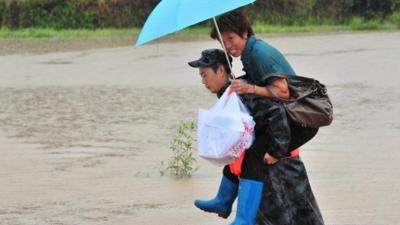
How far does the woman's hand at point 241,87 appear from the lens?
16.8ft

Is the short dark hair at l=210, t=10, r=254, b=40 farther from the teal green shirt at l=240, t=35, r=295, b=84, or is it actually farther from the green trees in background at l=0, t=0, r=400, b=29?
the green trees in background at l=0, t=0, r=400, b=29

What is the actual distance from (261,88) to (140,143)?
239 inches

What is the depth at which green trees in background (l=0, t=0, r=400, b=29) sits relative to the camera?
3606 centimetres

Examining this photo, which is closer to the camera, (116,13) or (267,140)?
(267,140)

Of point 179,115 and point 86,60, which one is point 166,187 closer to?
point 179,115

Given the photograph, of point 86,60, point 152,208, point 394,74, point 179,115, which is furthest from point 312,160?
point 86,60

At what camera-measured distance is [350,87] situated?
16.2 metres

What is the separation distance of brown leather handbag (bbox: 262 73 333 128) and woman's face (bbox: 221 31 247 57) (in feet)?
0.81

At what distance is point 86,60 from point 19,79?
3971mm

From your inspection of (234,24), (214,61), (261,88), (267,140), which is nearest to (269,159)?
(267,140)

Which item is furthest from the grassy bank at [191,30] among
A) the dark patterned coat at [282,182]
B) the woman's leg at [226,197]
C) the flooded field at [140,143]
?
the dark patterned coat at [282,182]

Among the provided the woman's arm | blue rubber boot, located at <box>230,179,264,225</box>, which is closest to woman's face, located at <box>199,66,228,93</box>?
the woman's arm

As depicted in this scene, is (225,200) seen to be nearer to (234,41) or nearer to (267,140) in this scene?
(267,140)

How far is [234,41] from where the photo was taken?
17.5ft
